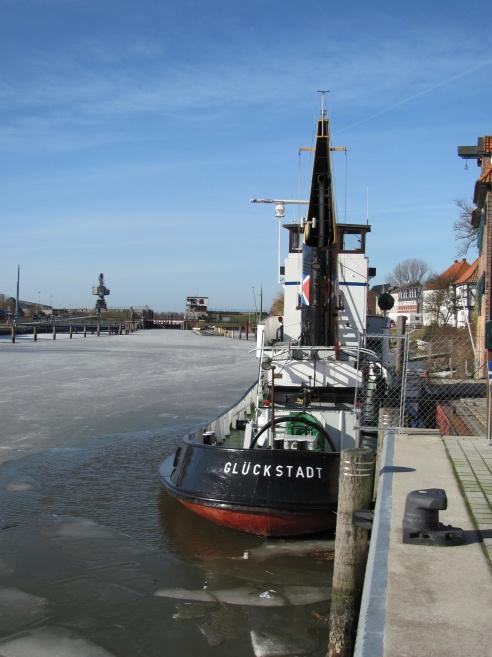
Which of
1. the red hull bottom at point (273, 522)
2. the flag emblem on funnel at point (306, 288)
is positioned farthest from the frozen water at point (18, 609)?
the flag emblem on funnel at point (306, 288)

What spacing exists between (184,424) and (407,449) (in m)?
10.9

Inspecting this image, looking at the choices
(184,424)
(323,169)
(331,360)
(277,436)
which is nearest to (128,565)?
(277,436)

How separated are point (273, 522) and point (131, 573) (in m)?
2.13

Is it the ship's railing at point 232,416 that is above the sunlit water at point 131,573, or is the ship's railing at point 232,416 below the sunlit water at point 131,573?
above

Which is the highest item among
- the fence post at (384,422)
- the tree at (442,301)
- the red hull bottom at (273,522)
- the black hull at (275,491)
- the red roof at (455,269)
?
the red roof at (455,269)

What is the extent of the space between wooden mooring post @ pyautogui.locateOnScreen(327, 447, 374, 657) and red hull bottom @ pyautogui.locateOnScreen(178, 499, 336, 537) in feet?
8.52

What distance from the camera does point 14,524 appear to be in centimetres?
1018

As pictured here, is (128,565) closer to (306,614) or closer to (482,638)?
(306,614)

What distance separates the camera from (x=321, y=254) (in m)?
11.3

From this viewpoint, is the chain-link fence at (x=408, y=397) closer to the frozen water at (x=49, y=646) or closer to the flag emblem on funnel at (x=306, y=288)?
the flag emblem on funnel at (x=306, y=288)

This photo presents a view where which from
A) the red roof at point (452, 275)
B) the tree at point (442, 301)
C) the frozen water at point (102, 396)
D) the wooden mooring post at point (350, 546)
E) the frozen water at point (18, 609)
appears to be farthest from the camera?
the red roof at point (452, 275)

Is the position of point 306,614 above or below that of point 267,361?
below

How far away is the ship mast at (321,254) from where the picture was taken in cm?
1069

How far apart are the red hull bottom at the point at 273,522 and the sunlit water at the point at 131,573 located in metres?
0.19
